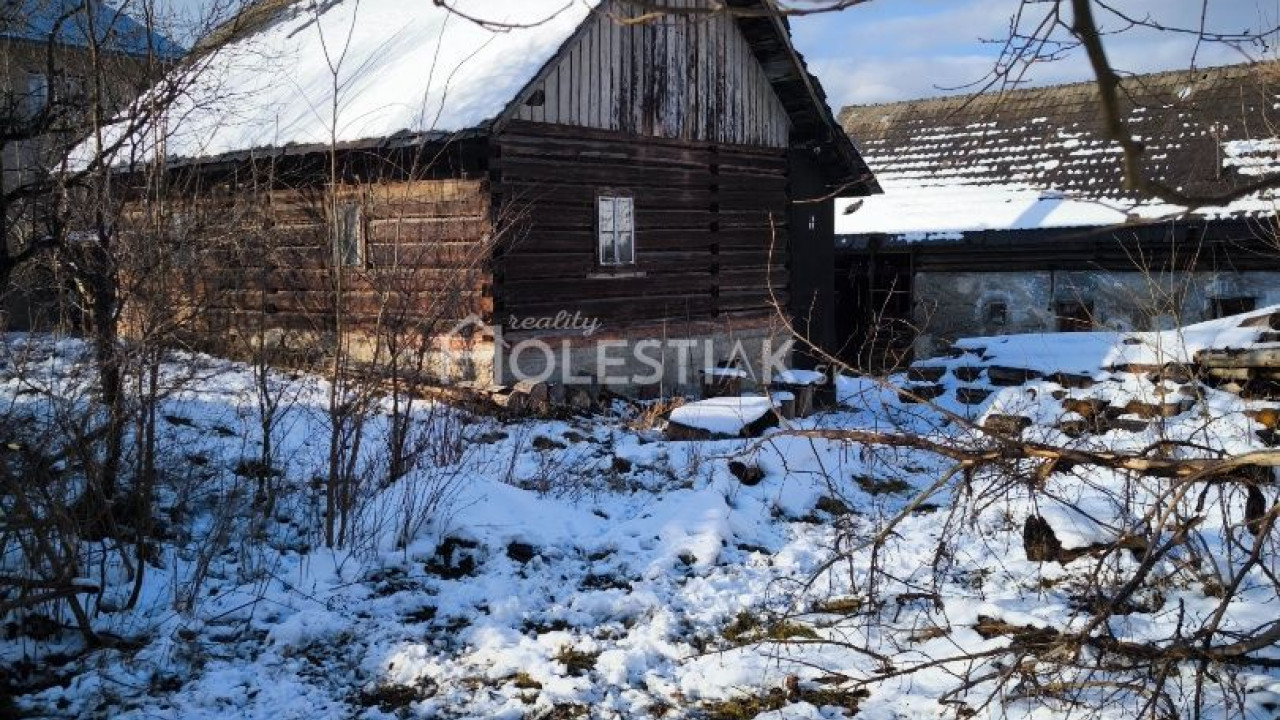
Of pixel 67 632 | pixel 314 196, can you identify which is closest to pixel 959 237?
pixel 314 196

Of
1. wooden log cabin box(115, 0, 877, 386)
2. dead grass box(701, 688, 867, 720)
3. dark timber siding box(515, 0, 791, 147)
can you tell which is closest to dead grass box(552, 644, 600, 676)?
dead grass box(701, 688, 867, 720)

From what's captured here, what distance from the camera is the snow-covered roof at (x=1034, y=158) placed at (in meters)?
14.5

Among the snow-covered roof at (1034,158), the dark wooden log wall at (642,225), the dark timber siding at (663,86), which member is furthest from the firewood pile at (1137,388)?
the snow-covered roof at (1034,158)

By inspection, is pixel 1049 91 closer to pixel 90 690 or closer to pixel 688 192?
pixel 688 192

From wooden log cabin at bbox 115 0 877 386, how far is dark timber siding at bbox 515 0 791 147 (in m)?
0.02

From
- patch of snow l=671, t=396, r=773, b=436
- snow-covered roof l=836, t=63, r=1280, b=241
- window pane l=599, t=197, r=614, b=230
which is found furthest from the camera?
snow-covered roof l=836, t=63, r=1280, b=241

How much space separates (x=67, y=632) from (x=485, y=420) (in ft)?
16.2

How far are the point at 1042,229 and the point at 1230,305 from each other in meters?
2.60

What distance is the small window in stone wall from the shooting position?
15.6m

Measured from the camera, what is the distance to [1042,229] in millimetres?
14328

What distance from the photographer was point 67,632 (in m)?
4.27

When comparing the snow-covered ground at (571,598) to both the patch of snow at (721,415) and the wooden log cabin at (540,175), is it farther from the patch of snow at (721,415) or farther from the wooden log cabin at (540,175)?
the wooden log cabin at (540,175)

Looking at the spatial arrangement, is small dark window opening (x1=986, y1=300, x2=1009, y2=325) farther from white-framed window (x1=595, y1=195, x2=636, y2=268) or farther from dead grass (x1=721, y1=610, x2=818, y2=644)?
dead grass (x1=721, y1=610, x2=818, y2=644)

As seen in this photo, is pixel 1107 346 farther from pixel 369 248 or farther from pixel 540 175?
pixel 369 248
